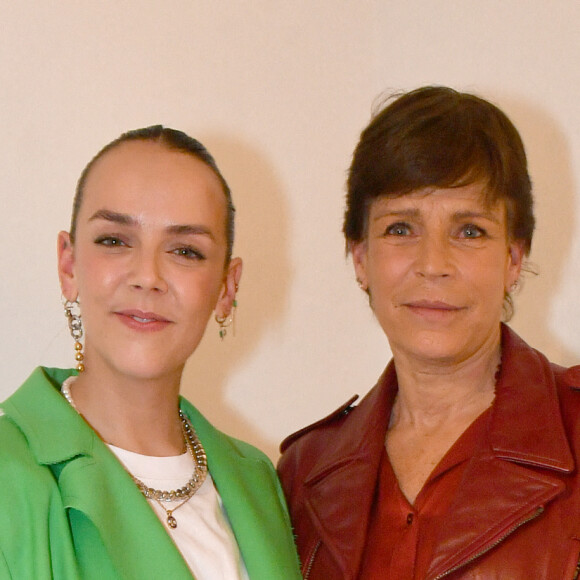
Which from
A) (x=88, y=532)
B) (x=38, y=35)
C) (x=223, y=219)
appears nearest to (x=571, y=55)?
(x=223, y=219)

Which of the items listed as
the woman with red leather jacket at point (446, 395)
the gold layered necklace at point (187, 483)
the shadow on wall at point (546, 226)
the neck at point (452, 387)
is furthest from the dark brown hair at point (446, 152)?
the gold layered necklace at point (187, 483)

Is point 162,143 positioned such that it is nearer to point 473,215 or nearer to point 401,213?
point 401,213

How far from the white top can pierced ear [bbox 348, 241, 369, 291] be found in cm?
55

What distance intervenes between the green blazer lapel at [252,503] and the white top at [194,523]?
3 centimetres

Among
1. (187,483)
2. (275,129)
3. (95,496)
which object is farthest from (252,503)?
(275,129)

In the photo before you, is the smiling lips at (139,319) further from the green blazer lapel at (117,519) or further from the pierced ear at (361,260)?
the pierced ear at (361,260)

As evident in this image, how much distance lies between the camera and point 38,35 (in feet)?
6.71

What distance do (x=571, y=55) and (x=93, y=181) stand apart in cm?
130

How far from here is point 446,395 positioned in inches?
70.7

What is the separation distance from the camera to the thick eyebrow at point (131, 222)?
1.51 meters

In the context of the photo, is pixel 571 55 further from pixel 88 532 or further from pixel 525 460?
pixel 88 532

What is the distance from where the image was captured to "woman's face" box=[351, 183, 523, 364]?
1688 mm

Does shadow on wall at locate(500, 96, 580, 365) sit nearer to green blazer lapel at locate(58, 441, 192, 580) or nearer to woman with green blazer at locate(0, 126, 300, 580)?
woman with green blazer at locate(0, 126, 300, 580)

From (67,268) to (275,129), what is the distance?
3.72ft
